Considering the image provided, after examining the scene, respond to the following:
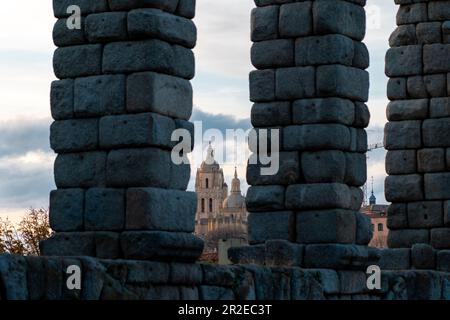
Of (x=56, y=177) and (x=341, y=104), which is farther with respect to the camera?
(x=341, y=104)

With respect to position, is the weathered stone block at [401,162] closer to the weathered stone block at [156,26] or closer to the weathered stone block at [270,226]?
the weathered stone block at [270,226]

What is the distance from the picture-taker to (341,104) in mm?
16859

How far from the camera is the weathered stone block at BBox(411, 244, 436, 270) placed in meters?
20.4

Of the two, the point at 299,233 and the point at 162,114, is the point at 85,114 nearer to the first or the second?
the point at 162,114

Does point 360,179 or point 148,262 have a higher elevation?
point 360,179

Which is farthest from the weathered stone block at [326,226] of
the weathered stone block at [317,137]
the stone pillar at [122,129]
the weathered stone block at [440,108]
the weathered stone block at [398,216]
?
the weathered stone block at [440,108]

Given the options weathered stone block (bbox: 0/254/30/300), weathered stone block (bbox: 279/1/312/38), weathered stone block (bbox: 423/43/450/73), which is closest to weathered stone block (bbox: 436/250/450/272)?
weathered stone block (bbox: 423/43/450/73)

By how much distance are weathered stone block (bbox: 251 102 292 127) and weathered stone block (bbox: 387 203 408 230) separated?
447 centimetres

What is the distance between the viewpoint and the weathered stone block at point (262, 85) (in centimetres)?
1727

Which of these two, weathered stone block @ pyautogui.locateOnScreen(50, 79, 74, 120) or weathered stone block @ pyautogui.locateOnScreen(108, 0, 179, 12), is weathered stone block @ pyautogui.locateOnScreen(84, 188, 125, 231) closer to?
weathered stone block @ pyautogui.locateOnScreen(50, 79, 74, 120)

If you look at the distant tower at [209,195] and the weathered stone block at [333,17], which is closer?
the weathered stone block at [333,17]

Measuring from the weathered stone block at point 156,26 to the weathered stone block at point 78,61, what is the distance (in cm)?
48
